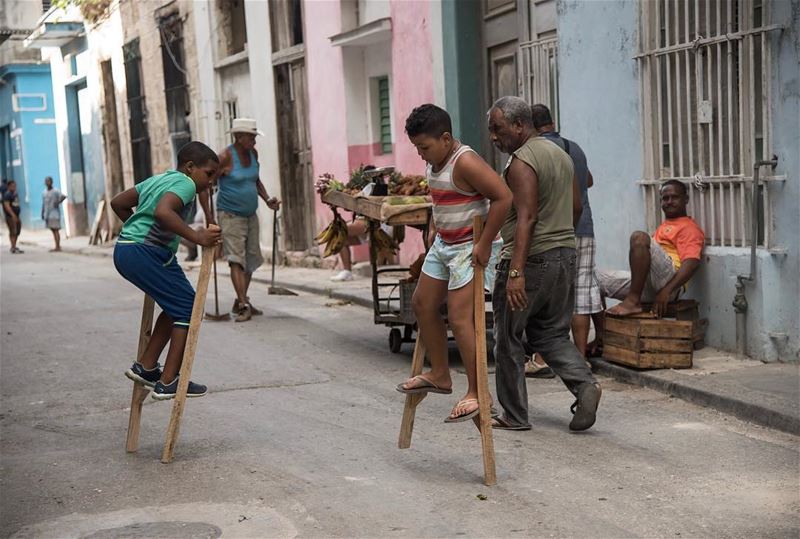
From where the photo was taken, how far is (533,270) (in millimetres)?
6820

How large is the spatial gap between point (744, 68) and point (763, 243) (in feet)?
4.17

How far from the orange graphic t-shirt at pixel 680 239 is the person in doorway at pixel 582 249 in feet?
2.41

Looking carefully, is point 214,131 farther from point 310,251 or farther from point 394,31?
point 394,31

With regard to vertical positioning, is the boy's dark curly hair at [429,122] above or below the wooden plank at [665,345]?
above

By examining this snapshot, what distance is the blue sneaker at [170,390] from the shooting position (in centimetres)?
652

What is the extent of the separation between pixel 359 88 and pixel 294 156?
2.52m

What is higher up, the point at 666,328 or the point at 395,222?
the point at 395,222

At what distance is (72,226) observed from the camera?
113 ft

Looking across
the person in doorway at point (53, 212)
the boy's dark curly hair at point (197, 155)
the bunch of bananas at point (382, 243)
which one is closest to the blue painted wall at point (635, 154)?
the bunch of bananas at point (382, 243)

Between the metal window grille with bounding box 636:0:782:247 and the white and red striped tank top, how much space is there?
306cm

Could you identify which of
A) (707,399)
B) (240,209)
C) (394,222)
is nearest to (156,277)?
(394,222)

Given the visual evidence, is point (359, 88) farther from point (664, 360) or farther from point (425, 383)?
point (425, 383)

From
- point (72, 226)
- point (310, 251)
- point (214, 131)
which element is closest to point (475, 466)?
point (310, 251)

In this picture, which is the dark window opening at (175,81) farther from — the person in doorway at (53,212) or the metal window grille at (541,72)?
the metal window grille at (541,72)
